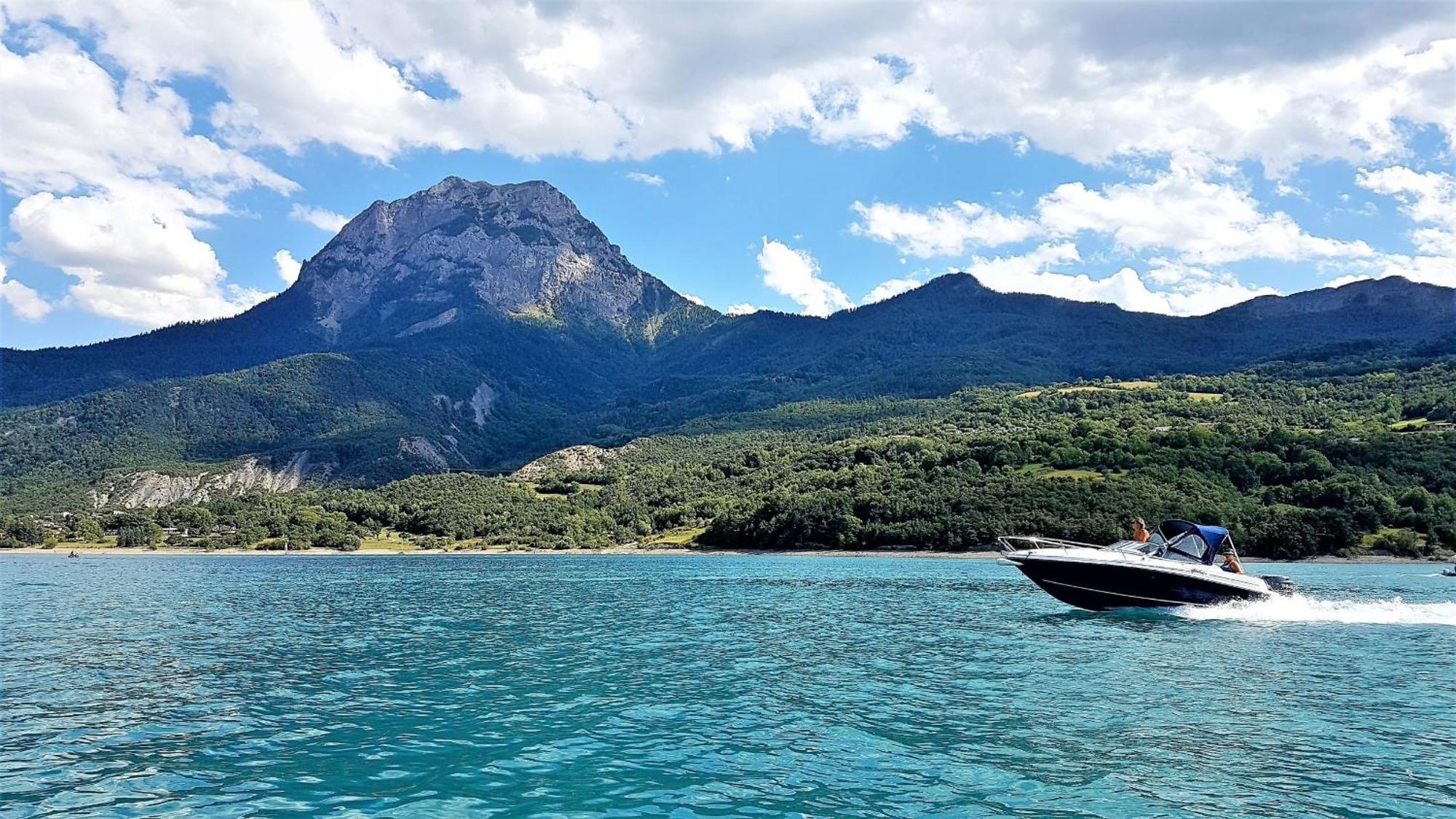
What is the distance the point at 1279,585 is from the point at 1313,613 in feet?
8.87

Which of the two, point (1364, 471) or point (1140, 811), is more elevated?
point (1364, 471)

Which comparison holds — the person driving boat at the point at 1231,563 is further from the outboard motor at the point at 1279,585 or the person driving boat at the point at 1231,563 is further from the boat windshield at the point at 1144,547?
the boat windshield at the point at 1144,547

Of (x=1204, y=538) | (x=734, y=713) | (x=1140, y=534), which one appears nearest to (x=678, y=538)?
(x=1140, y=534)

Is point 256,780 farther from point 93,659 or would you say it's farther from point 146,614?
point 146,614

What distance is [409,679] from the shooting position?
32.3 m

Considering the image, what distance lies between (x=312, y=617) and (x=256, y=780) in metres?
39.2

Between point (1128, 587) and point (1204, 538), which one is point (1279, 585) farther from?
point (1128, 587)

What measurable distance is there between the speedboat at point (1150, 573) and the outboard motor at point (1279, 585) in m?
0.13

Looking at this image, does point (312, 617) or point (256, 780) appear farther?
point (312, 617)

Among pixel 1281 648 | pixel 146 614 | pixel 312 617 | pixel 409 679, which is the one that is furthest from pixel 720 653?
pixel 146 614

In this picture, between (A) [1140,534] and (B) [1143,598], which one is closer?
(B) [1143,598]

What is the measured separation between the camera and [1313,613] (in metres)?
53.4

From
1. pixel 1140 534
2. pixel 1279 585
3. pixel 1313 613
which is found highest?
A: pixel 1140 534

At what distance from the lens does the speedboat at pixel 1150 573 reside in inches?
1954
